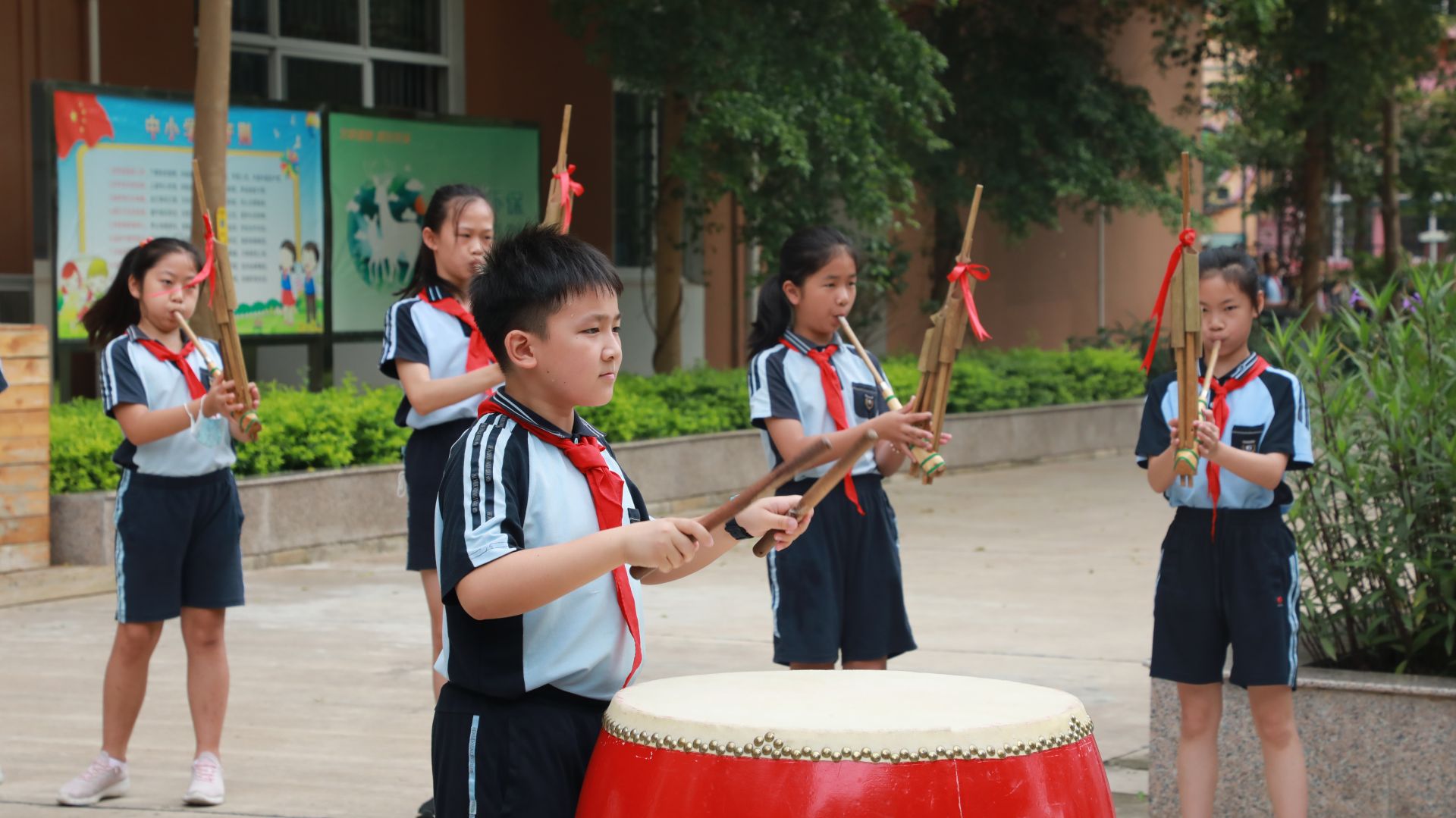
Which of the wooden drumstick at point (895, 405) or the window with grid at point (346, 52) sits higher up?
the window with grid at point (346, 52)

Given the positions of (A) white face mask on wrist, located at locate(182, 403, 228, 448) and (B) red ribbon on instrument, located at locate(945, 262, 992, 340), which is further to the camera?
(A) white face mask on wrist, located at locate(182, 403, 228, 448)

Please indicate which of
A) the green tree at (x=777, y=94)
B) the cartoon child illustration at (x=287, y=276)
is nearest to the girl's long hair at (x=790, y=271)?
the green tree at (x=777, y=94)

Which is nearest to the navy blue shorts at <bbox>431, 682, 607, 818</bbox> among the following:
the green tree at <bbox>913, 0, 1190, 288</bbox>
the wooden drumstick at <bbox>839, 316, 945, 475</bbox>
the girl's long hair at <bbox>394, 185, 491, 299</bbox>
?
the wooden drumstick at <bbox>839, 316, 945, 475</bbox>

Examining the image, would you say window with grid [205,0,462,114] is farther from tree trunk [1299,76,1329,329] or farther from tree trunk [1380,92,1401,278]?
tree trunk [1380,92,1401,278]

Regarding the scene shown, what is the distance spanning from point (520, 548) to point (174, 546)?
109 inches

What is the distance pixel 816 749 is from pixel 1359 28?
1867 cm

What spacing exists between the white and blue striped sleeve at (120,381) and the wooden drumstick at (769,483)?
9.61ft

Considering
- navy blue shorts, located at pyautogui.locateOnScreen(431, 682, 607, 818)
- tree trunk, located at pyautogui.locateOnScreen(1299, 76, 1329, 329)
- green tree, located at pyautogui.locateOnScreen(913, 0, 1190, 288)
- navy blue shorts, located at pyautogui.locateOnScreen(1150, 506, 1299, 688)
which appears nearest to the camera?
navy blue shorts, located at pyautogui.locateOnScreen(431, 682, 607, 818)

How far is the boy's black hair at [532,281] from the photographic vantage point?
2.64 metres

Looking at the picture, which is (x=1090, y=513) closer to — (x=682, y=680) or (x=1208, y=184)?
(x=682, y=680)

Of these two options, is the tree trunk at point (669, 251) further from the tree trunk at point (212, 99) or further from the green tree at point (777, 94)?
the tree trunk at point (212, 99)

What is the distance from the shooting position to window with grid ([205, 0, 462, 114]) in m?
13.6

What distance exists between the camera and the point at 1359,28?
19.2 metres

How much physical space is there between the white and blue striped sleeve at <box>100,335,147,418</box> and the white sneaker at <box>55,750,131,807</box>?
1010 millimetres
